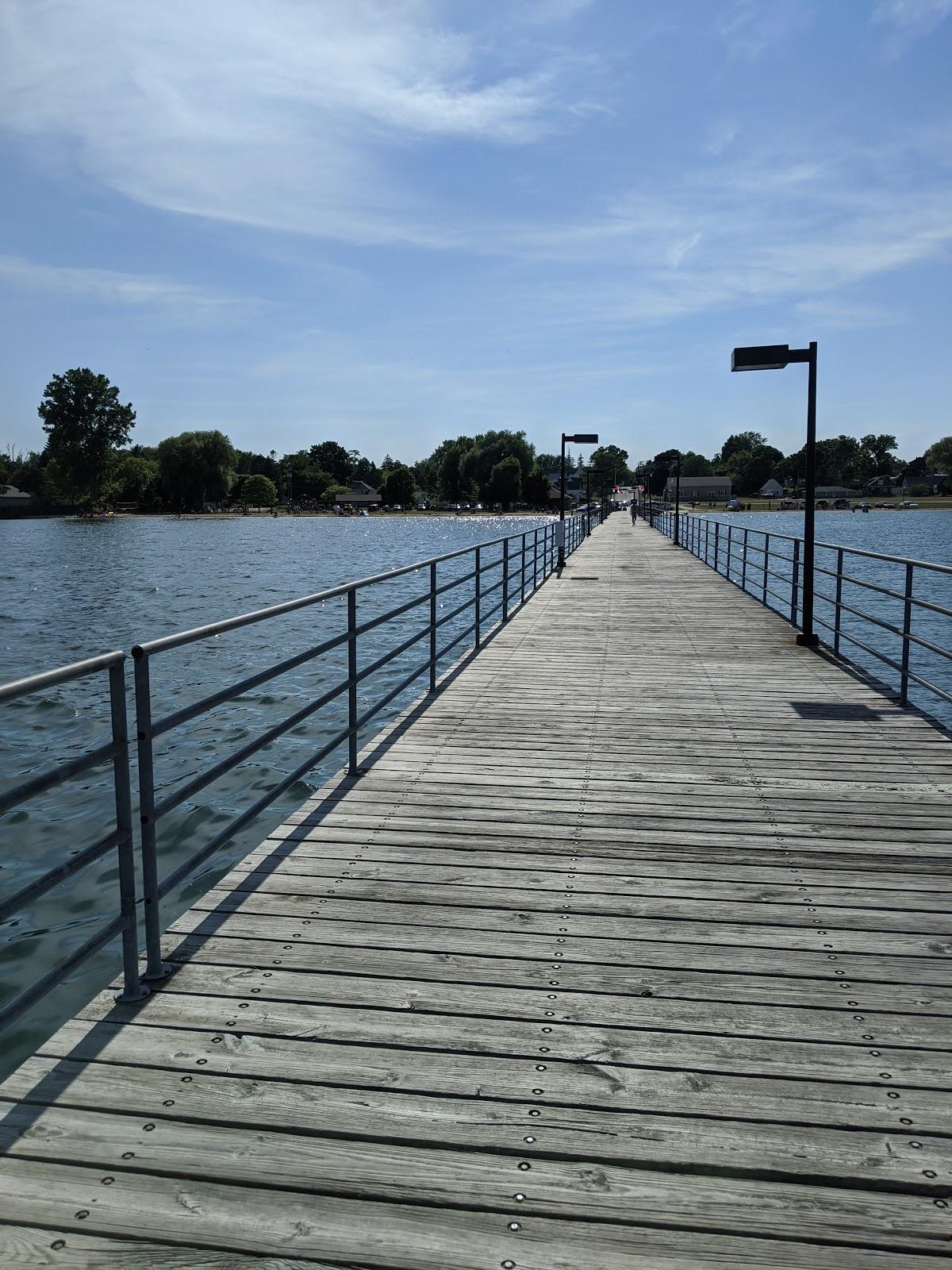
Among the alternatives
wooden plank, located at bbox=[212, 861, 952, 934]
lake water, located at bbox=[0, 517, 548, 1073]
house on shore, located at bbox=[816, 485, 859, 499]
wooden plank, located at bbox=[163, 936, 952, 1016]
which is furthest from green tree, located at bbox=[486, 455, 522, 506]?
wooden plank, located at bbox=[163, 936, 952, 1016]

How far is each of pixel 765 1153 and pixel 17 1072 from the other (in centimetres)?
175

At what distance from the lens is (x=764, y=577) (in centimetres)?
1331

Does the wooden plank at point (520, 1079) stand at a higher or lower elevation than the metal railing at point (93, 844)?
lower

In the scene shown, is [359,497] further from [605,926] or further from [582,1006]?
[582,1006]

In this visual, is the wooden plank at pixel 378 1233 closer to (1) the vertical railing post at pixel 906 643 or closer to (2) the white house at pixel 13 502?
(1) the vertical railing post at pixel 906 643

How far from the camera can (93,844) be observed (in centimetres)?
268

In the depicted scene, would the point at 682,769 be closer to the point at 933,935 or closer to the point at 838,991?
the point at 933,935

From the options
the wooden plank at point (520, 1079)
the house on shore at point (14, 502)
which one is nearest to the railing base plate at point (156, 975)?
the wooden plank at point (520, 1079)

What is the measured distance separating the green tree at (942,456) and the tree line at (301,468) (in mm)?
234

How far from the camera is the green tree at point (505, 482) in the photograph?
384ft

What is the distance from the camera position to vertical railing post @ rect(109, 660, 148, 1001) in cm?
265

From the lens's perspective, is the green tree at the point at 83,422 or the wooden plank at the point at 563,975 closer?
the wooden plank at the point at 563,975

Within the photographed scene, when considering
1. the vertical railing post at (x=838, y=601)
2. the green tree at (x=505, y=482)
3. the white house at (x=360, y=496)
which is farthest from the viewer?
the white house at (x=360, y=496)

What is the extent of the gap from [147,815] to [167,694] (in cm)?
1007
